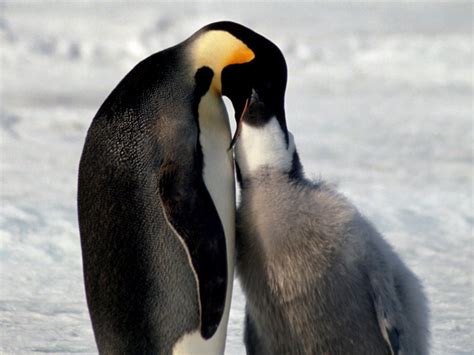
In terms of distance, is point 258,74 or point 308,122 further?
point 308,122

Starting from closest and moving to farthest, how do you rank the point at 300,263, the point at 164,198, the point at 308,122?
the point at 164,198
the point at 300,263
the point at 308,122

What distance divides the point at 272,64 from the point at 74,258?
202cm

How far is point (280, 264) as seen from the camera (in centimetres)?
290

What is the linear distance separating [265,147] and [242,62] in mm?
245

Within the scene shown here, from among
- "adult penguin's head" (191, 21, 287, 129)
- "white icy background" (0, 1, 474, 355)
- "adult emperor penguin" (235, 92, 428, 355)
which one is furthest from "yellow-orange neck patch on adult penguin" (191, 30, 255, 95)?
"white icy background" (0, 1, 474, 355)

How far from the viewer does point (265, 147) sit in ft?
9.41

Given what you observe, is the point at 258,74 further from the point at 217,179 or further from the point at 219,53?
the point at 217,179

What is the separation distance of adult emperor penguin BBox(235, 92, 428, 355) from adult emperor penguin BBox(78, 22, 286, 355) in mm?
83

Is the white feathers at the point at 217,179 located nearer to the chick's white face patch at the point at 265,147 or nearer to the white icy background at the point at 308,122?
the chick's white face patch at the point at 265,147

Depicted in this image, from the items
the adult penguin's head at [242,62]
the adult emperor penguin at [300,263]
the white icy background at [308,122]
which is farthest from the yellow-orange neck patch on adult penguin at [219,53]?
the white icy background at [308,122]

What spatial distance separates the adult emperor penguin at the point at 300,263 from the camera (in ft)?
9.47

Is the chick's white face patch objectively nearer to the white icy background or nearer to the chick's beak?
the chick's beak

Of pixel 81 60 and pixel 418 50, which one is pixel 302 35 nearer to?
pixel 418 50

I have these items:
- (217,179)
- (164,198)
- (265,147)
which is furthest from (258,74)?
(164,198)
